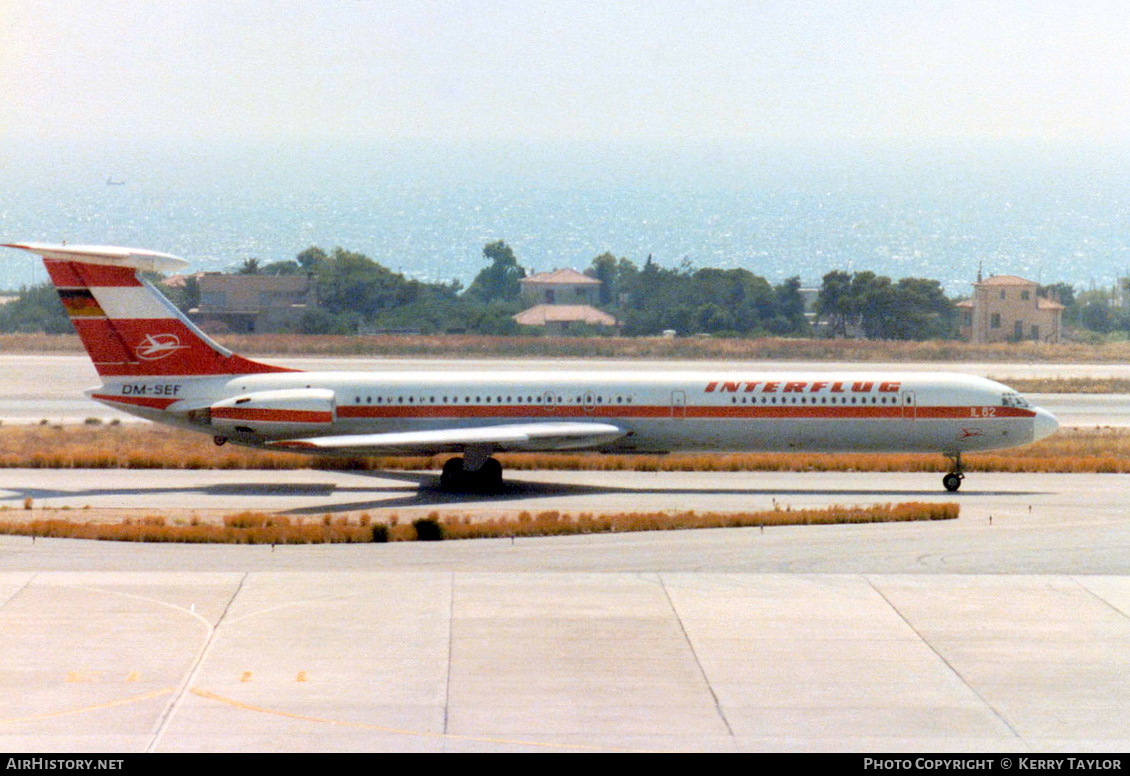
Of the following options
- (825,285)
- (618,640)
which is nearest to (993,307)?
(825,285)

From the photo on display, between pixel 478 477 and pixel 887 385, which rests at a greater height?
pixel 887 385

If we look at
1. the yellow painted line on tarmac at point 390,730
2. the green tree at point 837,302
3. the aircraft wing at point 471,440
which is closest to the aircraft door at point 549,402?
the aircraft wing at point 471,440

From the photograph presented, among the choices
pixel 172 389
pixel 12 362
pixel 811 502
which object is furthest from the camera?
pixel 12 362

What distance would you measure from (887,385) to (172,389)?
1799 cm

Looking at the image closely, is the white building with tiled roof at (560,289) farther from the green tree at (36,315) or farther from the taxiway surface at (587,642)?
the taxiway surface at (587,642)

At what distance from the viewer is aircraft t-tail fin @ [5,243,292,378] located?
35844 mm

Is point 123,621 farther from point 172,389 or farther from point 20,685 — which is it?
point 172,389

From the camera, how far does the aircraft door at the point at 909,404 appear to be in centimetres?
3606

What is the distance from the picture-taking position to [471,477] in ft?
116

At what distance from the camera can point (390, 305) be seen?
138 meters

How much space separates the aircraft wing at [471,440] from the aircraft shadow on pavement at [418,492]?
1059mm

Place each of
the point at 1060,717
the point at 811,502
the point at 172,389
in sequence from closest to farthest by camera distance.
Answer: the point at 1060,717
the point at 811,502
the point at 172,389

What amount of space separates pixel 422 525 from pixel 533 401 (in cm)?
950

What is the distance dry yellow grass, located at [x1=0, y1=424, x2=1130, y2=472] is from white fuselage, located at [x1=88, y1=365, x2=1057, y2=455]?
336 cm
